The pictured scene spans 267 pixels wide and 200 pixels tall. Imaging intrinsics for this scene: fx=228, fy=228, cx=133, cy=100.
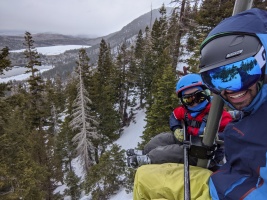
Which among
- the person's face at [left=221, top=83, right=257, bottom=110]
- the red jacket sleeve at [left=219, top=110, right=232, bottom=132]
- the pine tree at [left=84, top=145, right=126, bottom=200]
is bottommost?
the pine tree at [left=84, top=145, right=126, bottom=200]

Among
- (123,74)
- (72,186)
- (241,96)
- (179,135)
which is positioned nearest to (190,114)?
(179,135)

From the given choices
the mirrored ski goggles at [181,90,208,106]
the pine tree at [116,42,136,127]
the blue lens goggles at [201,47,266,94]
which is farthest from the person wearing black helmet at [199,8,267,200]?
the pine tree at [116,42,136,127]

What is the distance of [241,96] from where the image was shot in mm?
1455

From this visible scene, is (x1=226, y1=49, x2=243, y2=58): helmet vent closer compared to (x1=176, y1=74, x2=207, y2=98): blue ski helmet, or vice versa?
(x1=226, y1=49, x2=243, y2=58): helmet vent

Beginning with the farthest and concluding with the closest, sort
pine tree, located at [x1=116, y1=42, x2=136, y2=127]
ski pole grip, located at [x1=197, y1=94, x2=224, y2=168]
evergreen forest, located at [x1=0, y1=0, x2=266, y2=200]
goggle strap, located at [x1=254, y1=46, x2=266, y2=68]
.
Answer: pine tree, located at [x1=116, y1=42, x2=136, y2=127] → evergreen forest, located at [x1=0, y1=0, x2=266, y2=200] → ski pole grip, located at [x1=197, y1=94, x2=224, y2=168] → goggle strap, located at [x1=254, y1=46, x2=266, y2=68]

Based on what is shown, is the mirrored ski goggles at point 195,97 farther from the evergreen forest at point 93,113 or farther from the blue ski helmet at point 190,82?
the evergreen forest at point 93,113

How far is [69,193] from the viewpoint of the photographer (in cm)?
2459

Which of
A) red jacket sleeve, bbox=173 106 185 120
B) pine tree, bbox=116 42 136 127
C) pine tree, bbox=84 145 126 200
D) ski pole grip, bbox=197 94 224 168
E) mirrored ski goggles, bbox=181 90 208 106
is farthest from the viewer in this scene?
pine tree, bbox=116 42 136 127

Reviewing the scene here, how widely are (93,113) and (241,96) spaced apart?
28.1 m

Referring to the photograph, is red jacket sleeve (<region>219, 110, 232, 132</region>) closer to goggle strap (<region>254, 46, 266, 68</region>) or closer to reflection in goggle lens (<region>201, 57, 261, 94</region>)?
reflection in goggle lens (<region>201, 57, 261, 94</region>)

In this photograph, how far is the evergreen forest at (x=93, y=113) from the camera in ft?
44.6

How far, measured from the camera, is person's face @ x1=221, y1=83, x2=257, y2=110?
1.43 m

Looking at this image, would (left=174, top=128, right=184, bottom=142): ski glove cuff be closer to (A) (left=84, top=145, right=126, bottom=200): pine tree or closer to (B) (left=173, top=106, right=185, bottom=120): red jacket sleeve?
(B) (left=173, top=106, right=185, bottom=120): red jacket sleeve

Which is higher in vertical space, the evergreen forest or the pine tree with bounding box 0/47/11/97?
the pine tree with bounding box 0/47/11/97
